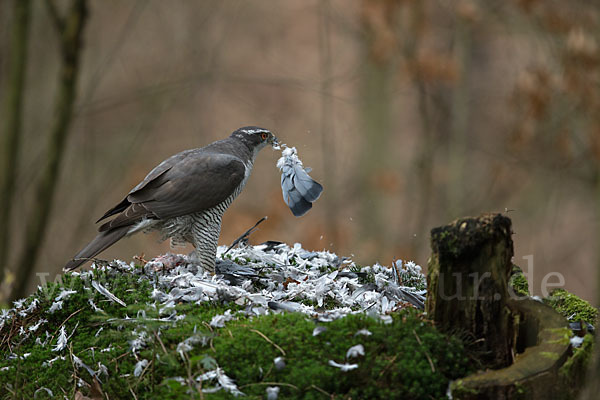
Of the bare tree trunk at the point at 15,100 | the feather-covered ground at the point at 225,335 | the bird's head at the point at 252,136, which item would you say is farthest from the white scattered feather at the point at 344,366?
the bare tree trunk at the point at 15,100

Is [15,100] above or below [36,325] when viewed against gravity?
above

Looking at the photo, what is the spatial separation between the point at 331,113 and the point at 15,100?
16.9 ft

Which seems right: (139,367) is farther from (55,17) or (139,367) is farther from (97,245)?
(55,17)

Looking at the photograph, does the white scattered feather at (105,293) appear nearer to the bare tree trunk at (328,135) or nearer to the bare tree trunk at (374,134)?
the bare tree trunk at (328,135)

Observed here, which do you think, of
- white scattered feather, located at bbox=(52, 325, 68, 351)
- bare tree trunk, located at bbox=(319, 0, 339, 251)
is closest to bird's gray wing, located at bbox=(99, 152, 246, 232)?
white scattered feather, located at bbox=(52, 325, 68, 351)

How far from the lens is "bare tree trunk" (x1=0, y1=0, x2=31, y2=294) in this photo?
4996mm

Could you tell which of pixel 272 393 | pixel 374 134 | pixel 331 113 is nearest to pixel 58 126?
pixel 272 393

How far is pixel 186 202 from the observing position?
13.4ft

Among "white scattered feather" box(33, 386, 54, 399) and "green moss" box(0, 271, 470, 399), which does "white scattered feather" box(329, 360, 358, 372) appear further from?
"white scattered feather" box(33, 386, 54, 399)

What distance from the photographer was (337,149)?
11.0 metres

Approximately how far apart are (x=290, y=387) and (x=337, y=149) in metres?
8.81

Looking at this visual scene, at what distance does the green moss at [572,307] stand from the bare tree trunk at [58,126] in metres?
3.84

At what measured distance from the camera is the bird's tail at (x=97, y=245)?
141 inches

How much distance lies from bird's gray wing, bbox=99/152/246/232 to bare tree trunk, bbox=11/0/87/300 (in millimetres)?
1294
